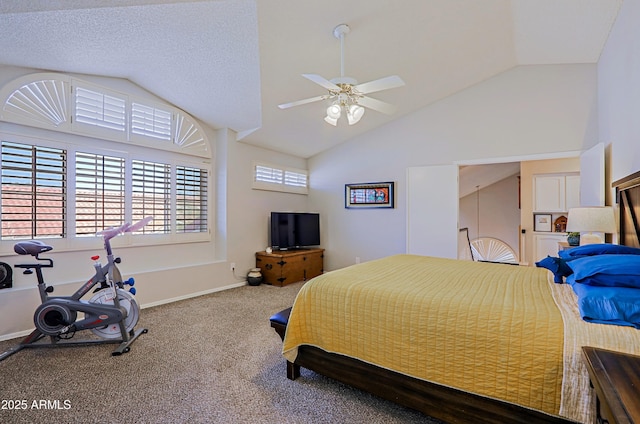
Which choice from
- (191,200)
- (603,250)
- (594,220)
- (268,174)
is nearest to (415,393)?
(603,250)

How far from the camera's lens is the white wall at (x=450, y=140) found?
394cm

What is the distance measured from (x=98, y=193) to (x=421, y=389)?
3.82m

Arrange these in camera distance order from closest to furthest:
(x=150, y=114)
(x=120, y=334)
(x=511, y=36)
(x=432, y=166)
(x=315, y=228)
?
(x=120, y=334)
(x=511, y=36)
(x=150, y=114)
(x=432, y=166)
(x=315, y=228)

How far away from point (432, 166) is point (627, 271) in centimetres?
365

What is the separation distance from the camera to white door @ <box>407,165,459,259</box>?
4.71 m

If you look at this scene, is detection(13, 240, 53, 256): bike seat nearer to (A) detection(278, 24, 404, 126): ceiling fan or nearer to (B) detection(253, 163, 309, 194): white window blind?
(A) detection(278, 24, 404, 126): ceiling fan

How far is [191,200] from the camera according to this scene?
4.46m

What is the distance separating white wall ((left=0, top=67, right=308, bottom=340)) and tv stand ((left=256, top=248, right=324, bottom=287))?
0.94 ft

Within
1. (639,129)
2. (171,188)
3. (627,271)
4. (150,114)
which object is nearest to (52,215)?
(171,188)

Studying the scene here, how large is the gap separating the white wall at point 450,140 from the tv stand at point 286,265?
0.62 m

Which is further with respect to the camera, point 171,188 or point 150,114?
point 171,188

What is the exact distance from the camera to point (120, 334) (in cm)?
273

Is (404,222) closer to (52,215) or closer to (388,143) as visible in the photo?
(388,143)

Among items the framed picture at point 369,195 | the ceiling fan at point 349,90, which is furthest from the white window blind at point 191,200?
the framed picture at point 369,195
